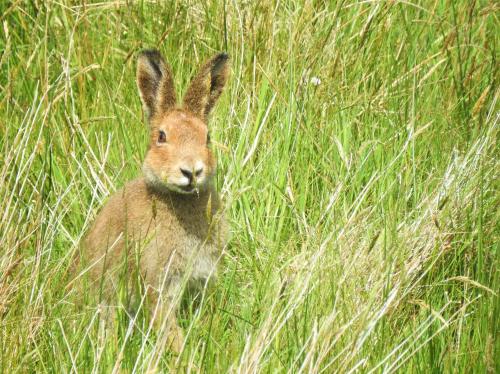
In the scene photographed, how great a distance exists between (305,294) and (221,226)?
2.94 ft

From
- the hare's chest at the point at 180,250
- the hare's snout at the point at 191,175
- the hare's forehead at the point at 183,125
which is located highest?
the hare's forehead at the point at 183,125

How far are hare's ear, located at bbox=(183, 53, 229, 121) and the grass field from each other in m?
0.20

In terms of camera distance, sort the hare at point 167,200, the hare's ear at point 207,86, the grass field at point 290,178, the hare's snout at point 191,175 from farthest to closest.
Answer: the hare's ear at point 207,86 < the hare at point 167,200 < the hare's snout at point 191,175 < the grass field at point 290,178

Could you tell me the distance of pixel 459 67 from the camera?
546 cm

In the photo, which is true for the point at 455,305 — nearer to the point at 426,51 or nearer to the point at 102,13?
the point at 426,51

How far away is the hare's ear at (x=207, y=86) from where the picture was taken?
4.84 meters

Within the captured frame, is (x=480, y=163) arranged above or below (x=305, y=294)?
above

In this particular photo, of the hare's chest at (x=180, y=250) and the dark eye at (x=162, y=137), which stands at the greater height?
the dark eye at (x=162, y=137)

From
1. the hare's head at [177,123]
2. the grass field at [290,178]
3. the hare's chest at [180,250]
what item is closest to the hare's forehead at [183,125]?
the hare's head at [177,123]

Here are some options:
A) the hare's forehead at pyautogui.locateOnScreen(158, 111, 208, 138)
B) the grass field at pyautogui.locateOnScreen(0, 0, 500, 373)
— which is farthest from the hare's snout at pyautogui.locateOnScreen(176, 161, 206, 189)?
the grass field at pyautogui.locateOnScreen(0, 0, 500, 373)

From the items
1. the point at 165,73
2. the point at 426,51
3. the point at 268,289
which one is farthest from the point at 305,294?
the point at 426,51

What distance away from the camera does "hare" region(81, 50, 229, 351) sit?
181 inches

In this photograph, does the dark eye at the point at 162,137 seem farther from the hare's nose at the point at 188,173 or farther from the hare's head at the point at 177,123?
the hare's nose at the point at 188,173

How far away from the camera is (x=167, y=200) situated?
4.80 meters
